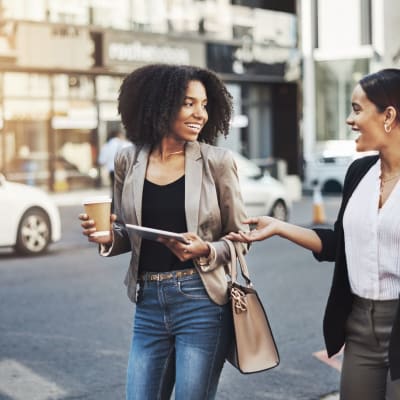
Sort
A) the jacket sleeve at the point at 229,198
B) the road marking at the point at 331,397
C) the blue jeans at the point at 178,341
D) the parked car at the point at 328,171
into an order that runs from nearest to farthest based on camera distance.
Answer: the blue jeans at the point at 178,341
the jacket sleeve at the point at 229,198
the road marking at the point at 331,397
the parked car at the point at 328,171

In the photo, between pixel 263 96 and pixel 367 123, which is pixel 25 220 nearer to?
pixel 367 123

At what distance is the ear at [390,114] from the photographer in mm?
3291

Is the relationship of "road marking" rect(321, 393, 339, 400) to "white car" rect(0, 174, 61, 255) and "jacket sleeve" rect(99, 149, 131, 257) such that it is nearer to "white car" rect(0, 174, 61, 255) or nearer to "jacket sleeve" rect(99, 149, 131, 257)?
"jacket sleeve" rect(99, 149, 131, 257)

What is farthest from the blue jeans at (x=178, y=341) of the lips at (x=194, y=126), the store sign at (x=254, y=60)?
the store sign at (x=254, y=60)

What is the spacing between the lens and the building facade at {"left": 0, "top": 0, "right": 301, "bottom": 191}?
71.9ft

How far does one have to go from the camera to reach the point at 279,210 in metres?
18.0

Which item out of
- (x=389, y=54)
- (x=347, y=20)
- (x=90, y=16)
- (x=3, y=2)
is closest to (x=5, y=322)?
(x=389, y=54)

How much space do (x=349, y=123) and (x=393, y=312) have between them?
72 cm

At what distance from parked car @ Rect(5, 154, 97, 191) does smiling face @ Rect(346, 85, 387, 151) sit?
63.0 ft

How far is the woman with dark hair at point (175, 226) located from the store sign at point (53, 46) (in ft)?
61.4

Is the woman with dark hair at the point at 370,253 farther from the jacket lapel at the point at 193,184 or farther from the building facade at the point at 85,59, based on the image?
the building facade at the point at 85,59

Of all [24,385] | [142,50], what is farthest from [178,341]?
[142,50]

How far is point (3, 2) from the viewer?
21.2 m

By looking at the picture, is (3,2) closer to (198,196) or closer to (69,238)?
(69,238)
